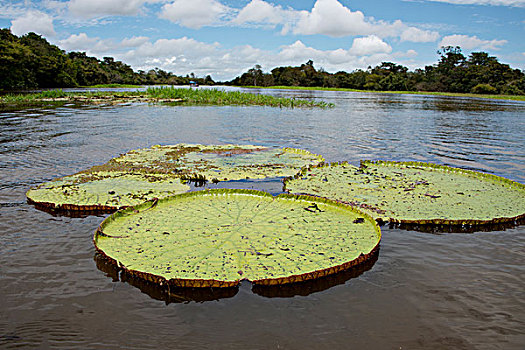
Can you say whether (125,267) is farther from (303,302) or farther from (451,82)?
(451,82)

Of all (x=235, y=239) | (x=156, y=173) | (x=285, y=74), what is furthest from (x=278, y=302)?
(x=285, y=74)

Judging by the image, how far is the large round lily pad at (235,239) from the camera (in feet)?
9.73

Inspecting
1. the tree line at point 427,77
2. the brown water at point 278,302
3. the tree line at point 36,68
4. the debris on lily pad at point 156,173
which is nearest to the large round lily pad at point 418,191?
the brown water at point 278,302

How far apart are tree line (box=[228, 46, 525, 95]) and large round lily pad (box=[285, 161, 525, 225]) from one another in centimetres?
5825

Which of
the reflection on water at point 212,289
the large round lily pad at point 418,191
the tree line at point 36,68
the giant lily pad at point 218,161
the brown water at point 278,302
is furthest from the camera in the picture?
the tree line at point 36,68

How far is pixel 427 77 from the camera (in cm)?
7306

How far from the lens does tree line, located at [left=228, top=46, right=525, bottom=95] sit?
189 ft

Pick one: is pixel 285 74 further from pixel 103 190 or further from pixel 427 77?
pixel 103 190

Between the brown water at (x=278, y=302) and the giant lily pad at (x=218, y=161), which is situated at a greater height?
the giant lily pad at (x=218, y=161)

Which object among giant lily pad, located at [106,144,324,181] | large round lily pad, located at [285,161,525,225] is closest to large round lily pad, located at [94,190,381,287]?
large round lily pad, located at [285,161,525,225]

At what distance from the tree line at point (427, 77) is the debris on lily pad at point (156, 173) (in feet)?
194

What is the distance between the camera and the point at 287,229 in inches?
149

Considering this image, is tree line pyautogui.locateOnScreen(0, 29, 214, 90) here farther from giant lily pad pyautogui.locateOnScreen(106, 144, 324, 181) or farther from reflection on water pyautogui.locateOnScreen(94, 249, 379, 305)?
reflection on water pyautogui.locateOnScreen(94, 249, 379, 305)

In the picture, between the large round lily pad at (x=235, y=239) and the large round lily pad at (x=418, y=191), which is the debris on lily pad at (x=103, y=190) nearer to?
the large round lily pad at (x=235, y=239)
